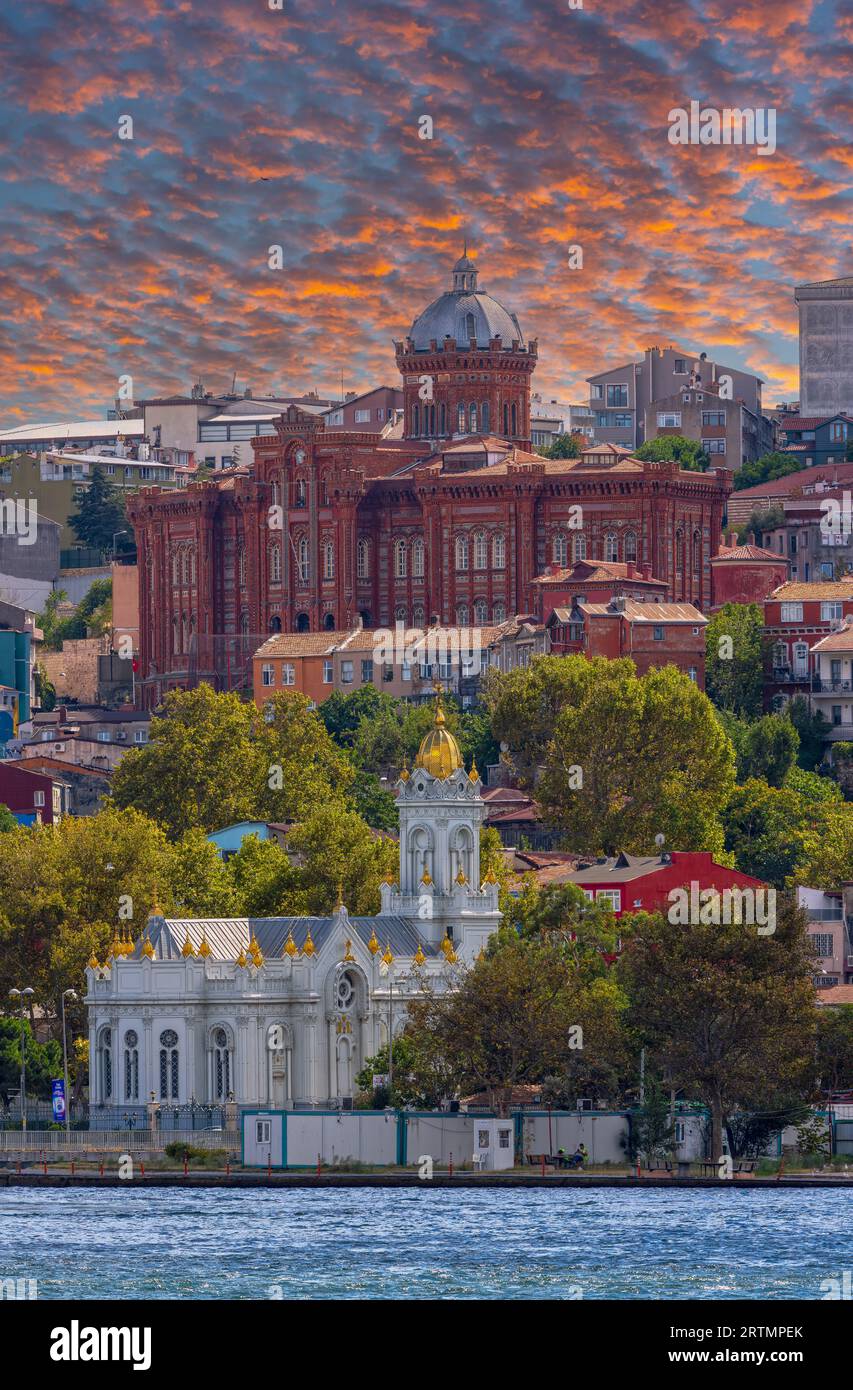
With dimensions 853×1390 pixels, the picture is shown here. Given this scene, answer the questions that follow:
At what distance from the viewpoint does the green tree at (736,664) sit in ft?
593

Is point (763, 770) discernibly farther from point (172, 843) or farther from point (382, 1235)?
point (382, 1235)

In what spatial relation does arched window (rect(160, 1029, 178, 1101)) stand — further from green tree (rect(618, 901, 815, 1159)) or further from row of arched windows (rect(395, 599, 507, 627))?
row of arched windows (rect(395, 599, 507, 627))

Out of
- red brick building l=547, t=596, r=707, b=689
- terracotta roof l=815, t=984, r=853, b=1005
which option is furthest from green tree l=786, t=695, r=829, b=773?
terracotta roof l=815, t=984, r=853, b=1005

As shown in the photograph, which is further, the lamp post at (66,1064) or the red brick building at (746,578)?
the red brick building at (746,578)

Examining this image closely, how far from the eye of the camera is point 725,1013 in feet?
373

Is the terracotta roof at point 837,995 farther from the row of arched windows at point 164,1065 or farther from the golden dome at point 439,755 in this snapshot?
the row of arched windows at point 164,1065

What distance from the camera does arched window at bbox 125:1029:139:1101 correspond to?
122 metres

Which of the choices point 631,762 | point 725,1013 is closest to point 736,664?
point 631,762

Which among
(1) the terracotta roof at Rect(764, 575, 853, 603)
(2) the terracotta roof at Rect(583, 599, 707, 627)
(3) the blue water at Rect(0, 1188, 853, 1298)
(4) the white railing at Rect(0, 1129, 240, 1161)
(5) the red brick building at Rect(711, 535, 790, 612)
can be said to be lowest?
(3) the blue water at Rect(0, 1188, 853, 1298)

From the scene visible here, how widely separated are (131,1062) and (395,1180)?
12584mm

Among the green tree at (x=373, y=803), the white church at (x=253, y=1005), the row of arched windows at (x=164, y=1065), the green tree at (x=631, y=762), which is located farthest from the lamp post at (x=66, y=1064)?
the green tree at (x=373, y=803)

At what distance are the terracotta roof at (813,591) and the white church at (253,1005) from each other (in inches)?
2317

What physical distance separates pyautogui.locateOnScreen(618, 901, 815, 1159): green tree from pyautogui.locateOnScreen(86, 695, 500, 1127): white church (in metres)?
11.5

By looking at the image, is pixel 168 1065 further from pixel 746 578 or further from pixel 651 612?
pixel 746 578
